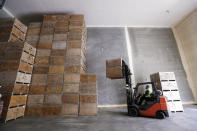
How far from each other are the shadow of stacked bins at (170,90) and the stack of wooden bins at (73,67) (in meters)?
3.36

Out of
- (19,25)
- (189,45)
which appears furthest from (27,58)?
(189,45)

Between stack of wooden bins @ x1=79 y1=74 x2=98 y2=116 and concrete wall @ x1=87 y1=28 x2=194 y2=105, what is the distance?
4.66 feet

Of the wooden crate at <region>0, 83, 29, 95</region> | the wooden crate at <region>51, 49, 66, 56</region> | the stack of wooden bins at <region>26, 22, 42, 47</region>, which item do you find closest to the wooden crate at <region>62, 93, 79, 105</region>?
the wooden crate at <region>0, 83, 29, 95</region>

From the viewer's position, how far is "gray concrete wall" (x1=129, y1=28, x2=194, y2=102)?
5.30m

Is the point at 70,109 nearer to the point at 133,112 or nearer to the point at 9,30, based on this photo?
the point at 133,112

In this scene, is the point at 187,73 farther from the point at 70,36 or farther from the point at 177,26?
the point at 70,36

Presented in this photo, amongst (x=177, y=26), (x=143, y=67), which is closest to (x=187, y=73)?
(x=143, y=67)

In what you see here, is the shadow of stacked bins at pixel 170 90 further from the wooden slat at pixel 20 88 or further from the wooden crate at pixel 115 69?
the wooden slat at pixel 20 88

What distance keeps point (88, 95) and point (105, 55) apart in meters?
2.74

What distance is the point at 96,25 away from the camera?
625 centimetres

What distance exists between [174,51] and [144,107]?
4693mm

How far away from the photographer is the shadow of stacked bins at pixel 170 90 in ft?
12.3

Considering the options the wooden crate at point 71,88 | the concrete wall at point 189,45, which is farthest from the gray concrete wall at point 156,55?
the wooden crate at point 71,88

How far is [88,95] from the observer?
11.7ft
